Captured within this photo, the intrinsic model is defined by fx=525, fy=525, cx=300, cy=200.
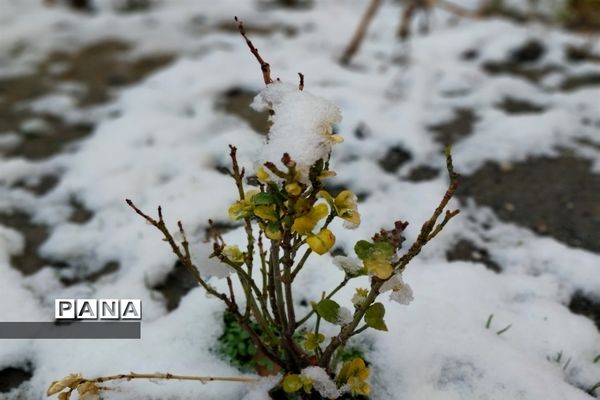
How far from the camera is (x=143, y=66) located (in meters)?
3.92

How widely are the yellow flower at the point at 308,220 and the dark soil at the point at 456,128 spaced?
1.92 m

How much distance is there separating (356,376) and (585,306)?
1.06m

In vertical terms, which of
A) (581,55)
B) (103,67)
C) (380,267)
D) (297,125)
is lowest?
(103,67)

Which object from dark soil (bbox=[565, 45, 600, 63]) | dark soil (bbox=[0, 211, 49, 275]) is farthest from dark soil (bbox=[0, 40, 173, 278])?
dark soil (bbox=[565, 45, 600, 63])

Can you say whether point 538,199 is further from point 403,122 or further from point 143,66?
point 143,66

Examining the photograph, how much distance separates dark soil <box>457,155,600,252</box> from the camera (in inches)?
90.4

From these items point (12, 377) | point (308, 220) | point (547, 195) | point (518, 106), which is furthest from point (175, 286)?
point (518, 106)

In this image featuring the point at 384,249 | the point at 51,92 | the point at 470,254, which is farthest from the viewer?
the point at 51,92

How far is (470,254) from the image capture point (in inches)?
84.7

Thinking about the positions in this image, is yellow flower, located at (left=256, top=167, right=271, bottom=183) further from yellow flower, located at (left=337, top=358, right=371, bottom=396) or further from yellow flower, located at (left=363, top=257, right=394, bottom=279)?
yellow flower, located at (left=337, top=358, right=371, bottom=396)

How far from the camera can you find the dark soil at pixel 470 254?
82.8 inches

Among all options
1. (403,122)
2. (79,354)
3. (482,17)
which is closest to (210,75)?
(403,122)

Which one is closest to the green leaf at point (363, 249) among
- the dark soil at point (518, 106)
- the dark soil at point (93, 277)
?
the dark soil at point (93, 277)

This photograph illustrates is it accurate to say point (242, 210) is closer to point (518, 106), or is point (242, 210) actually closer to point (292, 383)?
point (292, 383)
